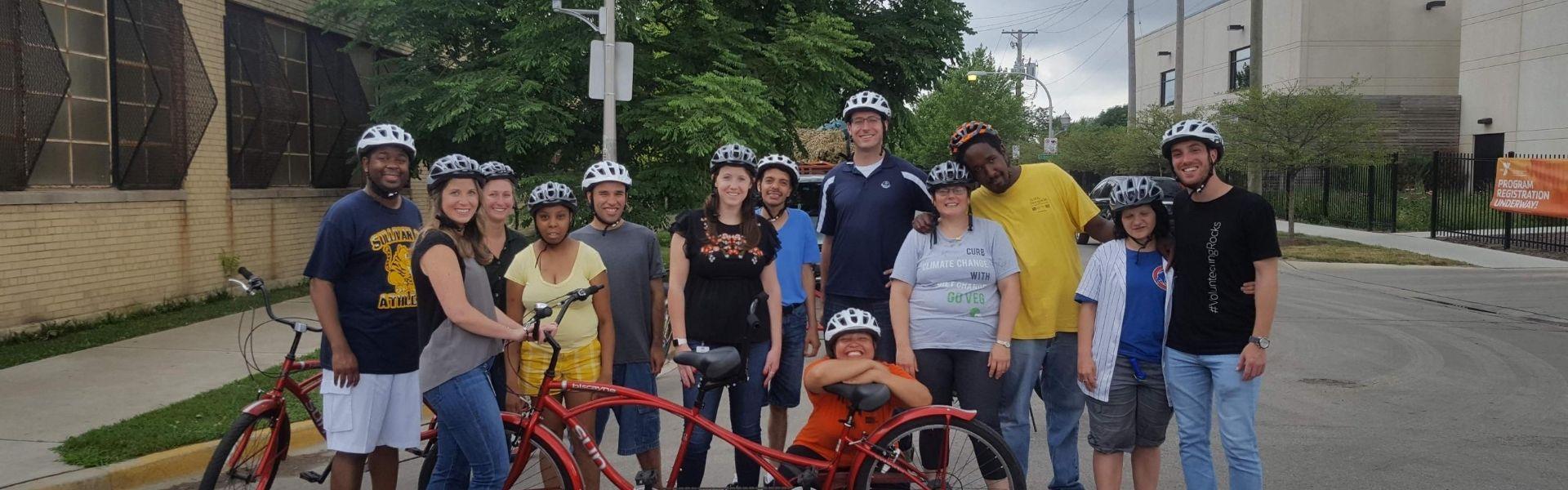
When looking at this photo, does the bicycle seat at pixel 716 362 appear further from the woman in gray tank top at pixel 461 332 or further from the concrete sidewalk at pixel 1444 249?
the concrete sidewalk at pixel 1444 249

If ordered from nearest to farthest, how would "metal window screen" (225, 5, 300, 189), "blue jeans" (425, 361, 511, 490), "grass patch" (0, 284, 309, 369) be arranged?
"blue jeans" (425, 361, 511, 490) < "grass patch" (0, 284, 309, 369) < "metal window screen" (225, 5, 300, 189)

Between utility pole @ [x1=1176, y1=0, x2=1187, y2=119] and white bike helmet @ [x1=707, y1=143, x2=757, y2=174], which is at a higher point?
utility pole @ [x1=1176, y1=0, x2=1187, y2=119]

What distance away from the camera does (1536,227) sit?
2348 centimetres

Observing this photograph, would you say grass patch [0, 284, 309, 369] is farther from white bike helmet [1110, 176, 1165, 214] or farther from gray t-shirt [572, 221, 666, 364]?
white bike helmet [1110, 176, 1165, 214]

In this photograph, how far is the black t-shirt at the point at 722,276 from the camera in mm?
5238

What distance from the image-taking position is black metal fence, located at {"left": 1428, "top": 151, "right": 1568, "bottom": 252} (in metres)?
22.4

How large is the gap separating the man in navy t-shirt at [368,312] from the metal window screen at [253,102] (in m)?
9.72

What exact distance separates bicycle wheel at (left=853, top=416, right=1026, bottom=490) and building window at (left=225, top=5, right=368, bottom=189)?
431 inches

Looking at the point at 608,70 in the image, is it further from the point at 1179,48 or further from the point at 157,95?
the point at 1179,48

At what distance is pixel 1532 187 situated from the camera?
21.8 meters

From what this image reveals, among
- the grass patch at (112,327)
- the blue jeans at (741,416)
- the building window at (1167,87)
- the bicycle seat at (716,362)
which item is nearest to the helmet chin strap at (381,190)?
the bicycle seat at (716,362)

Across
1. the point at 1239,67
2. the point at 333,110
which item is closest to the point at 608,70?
the point at 333,110

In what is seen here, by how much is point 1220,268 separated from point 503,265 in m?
3.39

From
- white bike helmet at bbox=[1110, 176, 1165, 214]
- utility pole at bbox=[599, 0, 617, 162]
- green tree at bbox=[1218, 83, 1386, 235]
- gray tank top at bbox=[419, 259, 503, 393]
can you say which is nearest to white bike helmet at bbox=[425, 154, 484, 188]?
gray tank top at bbox=[419, 259, 503, 393]
